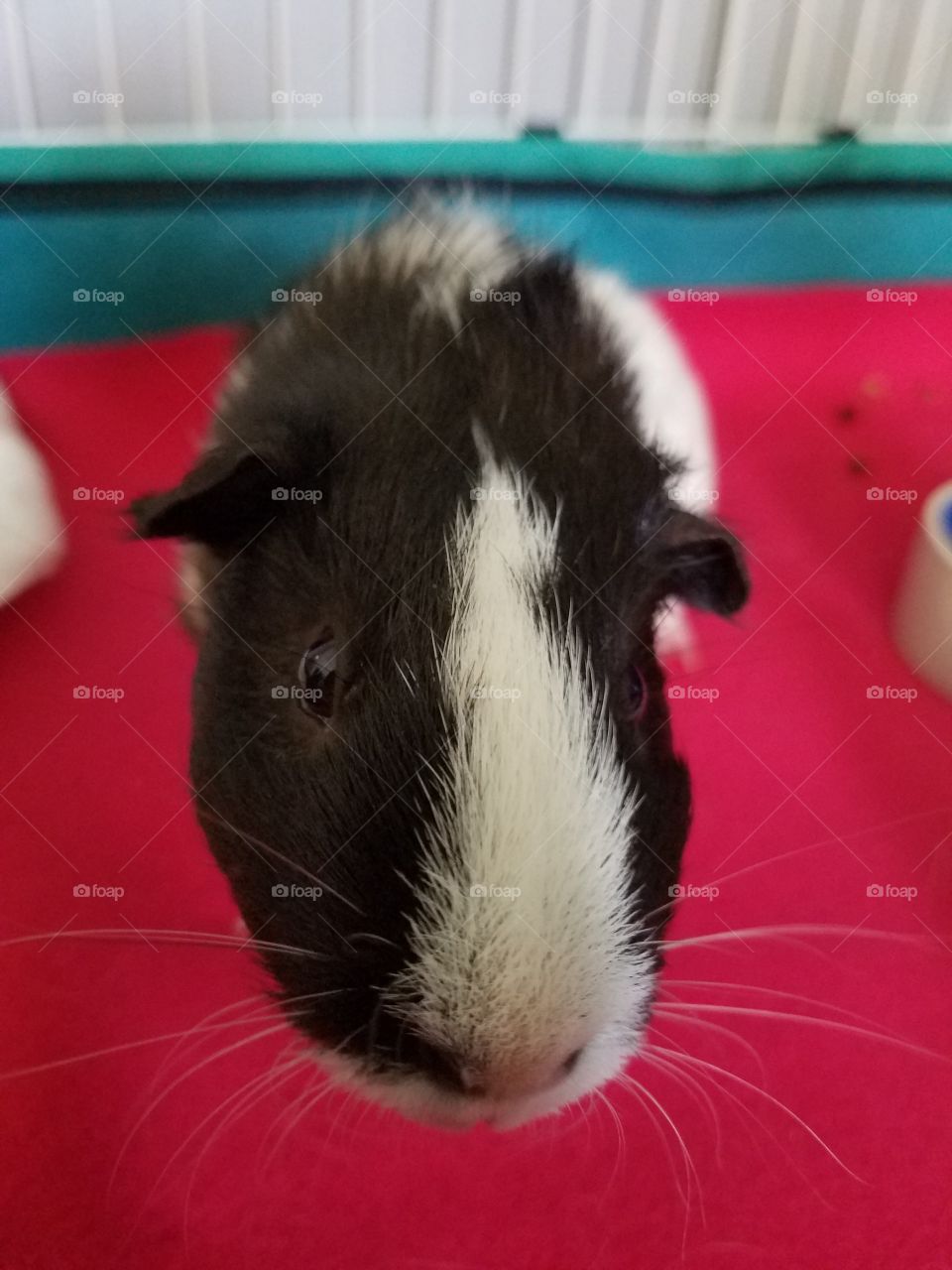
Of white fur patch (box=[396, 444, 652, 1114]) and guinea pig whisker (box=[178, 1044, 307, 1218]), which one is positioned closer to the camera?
white fur patch (box=[396, 444, 652, 1114])

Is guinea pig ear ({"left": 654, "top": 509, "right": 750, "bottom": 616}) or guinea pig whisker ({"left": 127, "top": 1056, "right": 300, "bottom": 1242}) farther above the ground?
guinea pig ear ({"left": 654, "top": 509, "right": 750, "bottom": 616})

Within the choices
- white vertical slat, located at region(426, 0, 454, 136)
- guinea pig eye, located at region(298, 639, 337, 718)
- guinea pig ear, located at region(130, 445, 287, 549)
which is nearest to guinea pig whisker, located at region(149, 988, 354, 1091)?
guinea pig eye, located at region(298, 639, 337, 718)

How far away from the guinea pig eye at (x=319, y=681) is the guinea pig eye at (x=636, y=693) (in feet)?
0.99

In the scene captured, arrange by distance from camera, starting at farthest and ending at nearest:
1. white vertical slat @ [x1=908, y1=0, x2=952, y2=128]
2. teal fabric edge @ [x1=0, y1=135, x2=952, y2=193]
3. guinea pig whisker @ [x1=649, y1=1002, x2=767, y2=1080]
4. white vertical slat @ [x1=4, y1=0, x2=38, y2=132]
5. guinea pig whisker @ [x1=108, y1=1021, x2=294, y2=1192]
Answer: white vertical slat @ [x1=908, y1=0, x2=952, y2=128] < teal fabric edge @ [x1=0, y1=135, x2=952, y2=193] < white vertical slat @ [x1=4, y1=0, x2=38, y2=132] < guinea pig whisker @ [x1=649, y1=1002, x2=767, y2=1080] < guinea pig whisker @ [x1=108, y1=1021, x2=294, y2=1192]

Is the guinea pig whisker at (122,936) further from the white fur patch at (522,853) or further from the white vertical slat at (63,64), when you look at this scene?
the white vertical slat at (63,64)

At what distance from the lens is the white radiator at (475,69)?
69.1 inches

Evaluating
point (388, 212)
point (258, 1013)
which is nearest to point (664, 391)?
point (388, 212)

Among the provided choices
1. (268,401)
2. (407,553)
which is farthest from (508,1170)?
(268,401)

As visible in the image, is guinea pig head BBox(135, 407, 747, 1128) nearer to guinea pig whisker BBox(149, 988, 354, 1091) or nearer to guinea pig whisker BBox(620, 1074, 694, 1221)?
guinea pig whisker BBox(149, 988, 354, 1091)

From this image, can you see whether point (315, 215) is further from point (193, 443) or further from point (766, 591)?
point (766, 591)

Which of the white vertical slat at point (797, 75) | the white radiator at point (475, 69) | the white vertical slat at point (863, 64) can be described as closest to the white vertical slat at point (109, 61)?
the white radiator at point (475, 69)

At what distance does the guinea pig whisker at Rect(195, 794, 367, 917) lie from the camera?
914 millimetres

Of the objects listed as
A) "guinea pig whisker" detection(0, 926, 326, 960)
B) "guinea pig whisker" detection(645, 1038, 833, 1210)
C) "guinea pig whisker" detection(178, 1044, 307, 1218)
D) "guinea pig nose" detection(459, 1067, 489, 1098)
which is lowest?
"guinea pig whisker" detection(645, 1038, 833, 1210)

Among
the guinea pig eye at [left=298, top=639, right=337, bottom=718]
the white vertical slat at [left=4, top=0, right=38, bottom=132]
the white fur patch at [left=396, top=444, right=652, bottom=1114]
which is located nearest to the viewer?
the white fur patch at [left=396, top=444, right=652, bottom=1114]
